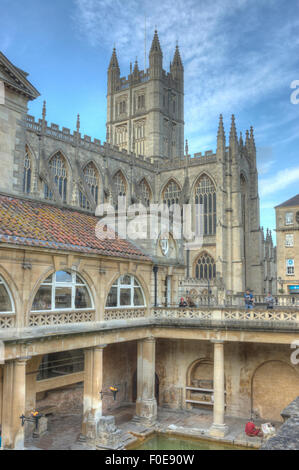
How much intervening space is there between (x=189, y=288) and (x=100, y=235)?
102 ft

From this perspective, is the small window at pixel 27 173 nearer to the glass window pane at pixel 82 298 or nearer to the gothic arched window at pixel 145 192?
the gothic arched window at pixel 145 192

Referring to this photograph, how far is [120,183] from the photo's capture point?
57.4m

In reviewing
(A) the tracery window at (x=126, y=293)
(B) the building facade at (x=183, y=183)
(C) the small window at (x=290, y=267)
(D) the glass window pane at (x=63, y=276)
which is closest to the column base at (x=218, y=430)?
(A) the tracery window at (x=126, y=293)

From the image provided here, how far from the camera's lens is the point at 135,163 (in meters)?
59.4

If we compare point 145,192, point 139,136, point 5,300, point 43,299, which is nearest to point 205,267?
point 145,192

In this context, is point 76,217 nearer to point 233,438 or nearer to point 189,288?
point 233,438

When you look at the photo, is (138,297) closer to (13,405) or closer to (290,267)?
(13,405)

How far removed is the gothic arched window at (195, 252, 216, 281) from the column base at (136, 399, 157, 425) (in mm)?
34304

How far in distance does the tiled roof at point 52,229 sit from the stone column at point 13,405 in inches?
166

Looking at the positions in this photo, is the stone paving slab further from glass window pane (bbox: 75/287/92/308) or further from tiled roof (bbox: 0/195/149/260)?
tiled roof (bbox: 0/195/149/260)

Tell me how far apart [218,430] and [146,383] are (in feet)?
13.6

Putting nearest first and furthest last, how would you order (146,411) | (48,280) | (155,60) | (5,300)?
(5,300) < (48,280) < (146,411) < (155,60)

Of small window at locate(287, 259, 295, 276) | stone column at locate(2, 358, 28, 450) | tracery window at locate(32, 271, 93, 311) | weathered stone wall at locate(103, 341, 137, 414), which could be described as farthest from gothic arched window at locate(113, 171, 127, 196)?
stone column at locate(2, 358, 28, 450)
